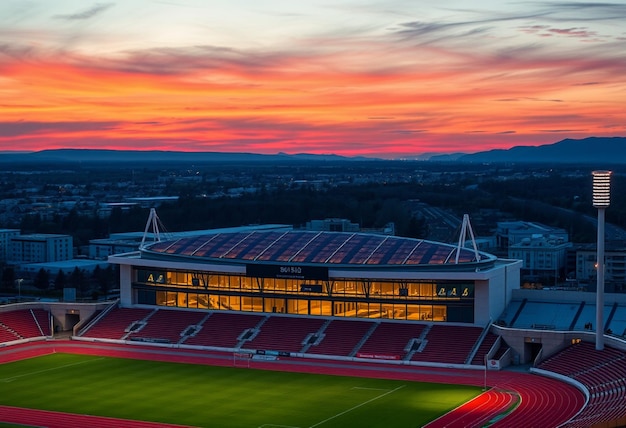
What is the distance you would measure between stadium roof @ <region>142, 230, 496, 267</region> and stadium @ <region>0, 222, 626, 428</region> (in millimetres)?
165

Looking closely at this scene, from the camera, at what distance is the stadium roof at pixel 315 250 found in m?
80.9

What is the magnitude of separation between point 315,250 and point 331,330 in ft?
26.9

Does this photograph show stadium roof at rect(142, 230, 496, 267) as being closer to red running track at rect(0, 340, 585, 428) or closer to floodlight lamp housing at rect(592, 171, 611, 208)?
red running track at rect(0, 340, 585, 428)

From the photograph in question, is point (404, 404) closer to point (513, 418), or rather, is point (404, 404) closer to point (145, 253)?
point (513, 418)

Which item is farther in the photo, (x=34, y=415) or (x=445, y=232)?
(x=445, y=232)

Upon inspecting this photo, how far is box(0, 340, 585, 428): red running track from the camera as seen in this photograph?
57.3 m

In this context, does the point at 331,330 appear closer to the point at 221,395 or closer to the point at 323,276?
the point at 323,276

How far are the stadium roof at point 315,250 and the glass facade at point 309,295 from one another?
161 centimetres

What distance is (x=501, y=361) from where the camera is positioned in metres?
71.6

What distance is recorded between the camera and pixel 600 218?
6925cm

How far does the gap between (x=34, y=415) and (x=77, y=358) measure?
1793 cm

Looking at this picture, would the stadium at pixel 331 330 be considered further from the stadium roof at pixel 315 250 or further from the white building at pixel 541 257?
the white building at pixel 541 257

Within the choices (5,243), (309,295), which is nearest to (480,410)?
(309,295)

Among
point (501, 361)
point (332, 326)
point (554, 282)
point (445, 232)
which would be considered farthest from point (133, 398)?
point (445, 232)
